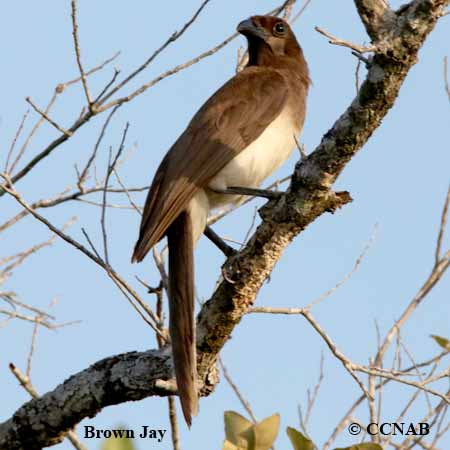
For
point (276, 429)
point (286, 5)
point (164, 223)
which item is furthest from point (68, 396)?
point (286, 5)

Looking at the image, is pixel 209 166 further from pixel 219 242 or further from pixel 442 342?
pixel 442 342

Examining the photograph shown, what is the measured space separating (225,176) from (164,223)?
666mm

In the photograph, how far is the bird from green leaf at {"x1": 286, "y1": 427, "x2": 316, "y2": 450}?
1.01 metres

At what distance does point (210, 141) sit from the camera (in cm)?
542

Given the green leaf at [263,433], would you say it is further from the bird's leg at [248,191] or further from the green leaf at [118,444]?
the bird's leg at [248,191]

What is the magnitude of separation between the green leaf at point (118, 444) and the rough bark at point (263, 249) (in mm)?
1234

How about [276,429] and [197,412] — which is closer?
[276,429]

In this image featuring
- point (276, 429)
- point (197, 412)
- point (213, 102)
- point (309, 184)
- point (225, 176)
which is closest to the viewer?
point (276, 429)

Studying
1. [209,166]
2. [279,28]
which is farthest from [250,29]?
[209,166]

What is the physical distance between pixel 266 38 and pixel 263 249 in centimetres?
267

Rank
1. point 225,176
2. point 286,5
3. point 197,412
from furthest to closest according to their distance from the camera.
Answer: point 286,5, point 225,176, point 197,412

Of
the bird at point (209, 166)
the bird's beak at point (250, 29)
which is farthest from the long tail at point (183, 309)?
the bird's beak at point (250, 29)

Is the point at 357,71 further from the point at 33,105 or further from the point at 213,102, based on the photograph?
the point at 33,105

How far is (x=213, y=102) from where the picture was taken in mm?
5711
